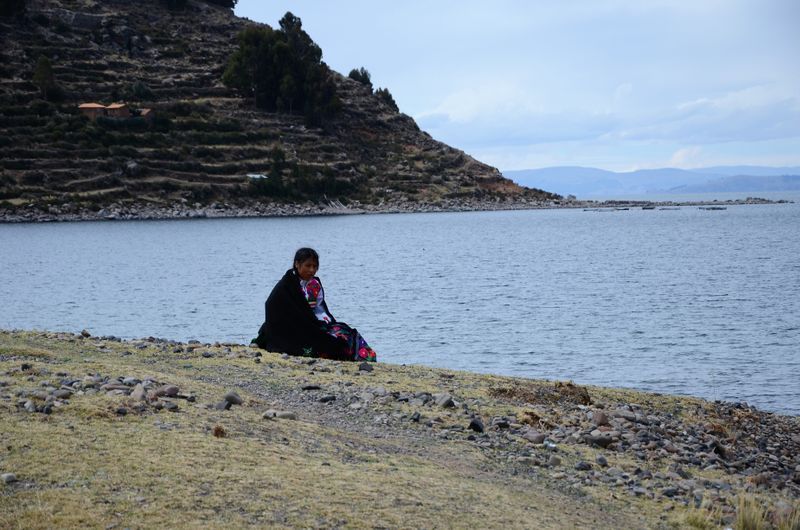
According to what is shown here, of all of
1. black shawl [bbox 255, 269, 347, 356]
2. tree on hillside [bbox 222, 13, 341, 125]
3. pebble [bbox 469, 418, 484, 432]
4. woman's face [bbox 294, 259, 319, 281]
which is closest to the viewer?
pebble [bbox 469, 418, 484, 432]

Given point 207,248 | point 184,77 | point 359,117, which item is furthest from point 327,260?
point 359,117

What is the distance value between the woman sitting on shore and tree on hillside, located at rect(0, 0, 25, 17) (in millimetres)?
138586

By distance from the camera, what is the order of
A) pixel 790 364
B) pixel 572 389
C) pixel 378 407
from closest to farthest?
pixel 378 407, pixel 572 389, pixel 790 364

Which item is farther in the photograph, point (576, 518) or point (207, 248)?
point (207, 248)

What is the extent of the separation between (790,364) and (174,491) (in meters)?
24.0

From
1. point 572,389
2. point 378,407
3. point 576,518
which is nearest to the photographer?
point 576,518

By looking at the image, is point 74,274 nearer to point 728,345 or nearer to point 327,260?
point 327,260

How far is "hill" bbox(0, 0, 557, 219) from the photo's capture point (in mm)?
114438

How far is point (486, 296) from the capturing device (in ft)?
163

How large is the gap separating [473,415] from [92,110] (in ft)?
393

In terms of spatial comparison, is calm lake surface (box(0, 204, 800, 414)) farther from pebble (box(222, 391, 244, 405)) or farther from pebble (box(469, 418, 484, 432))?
pebble (box(222, 391, 244, 405))

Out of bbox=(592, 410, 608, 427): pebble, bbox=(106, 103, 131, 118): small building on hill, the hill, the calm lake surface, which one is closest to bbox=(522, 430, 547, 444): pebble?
bbox=(592, 410, 608, 427): pebble

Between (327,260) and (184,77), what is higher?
(184,77)

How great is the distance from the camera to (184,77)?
14500cm
